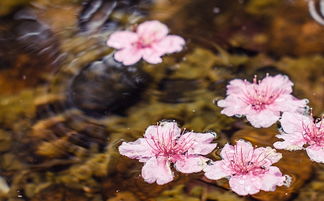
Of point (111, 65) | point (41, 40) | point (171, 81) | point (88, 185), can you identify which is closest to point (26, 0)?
point (41, 40)

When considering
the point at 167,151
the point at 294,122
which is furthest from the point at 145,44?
the point at 294,122

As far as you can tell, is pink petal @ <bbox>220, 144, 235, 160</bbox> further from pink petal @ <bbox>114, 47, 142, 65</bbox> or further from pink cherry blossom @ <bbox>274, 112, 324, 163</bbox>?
pink petal @ <bbox>114, 47, 142, 65</bbox>

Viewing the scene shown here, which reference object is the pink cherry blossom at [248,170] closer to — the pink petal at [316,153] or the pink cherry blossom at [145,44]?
the pink petal at [316,153]

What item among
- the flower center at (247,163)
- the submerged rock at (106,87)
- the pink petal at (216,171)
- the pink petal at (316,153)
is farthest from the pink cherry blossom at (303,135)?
the submerged rock at (106,87)

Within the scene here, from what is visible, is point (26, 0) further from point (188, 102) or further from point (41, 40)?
point (188, 102)

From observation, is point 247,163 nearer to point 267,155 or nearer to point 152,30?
point 267,155

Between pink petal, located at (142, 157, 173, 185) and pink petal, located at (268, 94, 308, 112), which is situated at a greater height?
pink petal, located at (268, 94, 308, 112)

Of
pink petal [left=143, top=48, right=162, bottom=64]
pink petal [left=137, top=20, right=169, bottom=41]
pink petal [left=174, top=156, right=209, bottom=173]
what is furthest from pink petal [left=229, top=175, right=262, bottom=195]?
pink petal [left=137, top=20, right=169, bottom=41]
